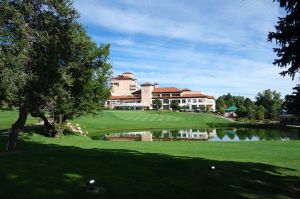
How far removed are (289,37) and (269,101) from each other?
106 meters

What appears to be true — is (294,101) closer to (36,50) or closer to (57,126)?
(36,50)

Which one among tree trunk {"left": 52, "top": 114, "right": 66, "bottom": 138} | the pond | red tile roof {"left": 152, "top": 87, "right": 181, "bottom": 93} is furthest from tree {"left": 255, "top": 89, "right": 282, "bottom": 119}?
tree trunk {"left": 52, "top": 114, "right": 66, "bottom": 138}

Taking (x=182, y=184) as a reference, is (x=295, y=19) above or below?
above

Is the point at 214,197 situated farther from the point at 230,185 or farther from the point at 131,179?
the point at 131,179

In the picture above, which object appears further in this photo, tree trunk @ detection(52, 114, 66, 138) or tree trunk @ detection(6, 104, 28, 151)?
tree trunk @ detection(52, 114, 66, 138)

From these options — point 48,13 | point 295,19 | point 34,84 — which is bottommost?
point 34,84

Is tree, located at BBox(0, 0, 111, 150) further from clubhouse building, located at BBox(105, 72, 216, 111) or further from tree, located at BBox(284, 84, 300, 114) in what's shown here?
clubhouse building, located at BBox(105, 72, 216, 111)

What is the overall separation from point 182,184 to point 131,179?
166 cm

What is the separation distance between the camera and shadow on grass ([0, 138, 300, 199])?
929 centimetres

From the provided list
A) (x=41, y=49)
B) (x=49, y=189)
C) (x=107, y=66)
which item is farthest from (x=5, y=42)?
(x=107, y=66)

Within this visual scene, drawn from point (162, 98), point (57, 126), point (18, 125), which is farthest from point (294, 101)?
point (162, 98)

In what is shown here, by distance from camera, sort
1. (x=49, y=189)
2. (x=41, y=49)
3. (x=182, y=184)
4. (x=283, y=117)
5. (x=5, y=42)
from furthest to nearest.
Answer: (x=283, y=117) → (x=41, y=49) → (x=5, y=42) → (x=182, y=184) → (x=49, y=189)

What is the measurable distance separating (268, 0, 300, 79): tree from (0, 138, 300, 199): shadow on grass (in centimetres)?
448

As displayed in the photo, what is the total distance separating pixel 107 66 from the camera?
3912 centimetres
